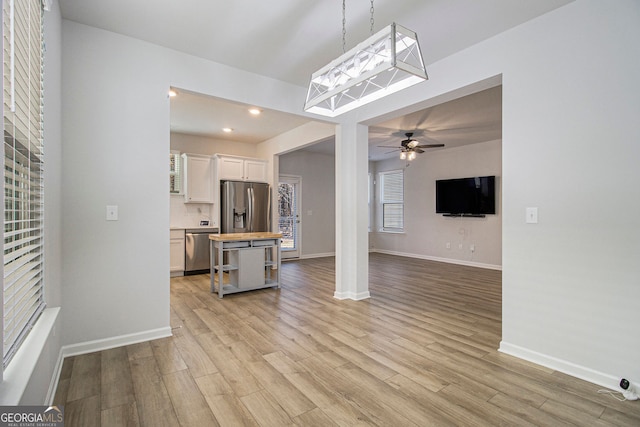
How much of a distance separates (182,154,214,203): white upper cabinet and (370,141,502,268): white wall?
4.83m

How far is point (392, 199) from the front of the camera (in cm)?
878

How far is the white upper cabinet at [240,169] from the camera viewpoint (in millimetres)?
6039

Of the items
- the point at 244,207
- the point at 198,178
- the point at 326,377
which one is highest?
the point at 198,178

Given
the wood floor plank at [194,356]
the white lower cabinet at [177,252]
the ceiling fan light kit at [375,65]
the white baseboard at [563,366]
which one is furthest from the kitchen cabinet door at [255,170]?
the white baseboard at [563,366]

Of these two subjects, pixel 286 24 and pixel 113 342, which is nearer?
pixel 286 24

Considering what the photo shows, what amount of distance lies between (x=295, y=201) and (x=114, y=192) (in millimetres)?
5263

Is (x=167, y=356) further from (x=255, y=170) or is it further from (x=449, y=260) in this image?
(x=449, y=260)

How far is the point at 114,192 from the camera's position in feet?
8.66

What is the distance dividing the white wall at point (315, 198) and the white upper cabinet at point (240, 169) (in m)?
0.98

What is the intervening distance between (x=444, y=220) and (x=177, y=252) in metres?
5.75

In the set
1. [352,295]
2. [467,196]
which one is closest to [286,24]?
[352,295]

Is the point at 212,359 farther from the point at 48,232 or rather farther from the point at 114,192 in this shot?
the point at 114,192

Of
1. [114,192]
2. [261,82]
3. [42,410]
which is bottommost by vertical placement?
[42,410]

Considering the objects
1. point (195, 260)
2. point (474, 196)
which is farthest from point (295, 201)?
point (474, 196)
